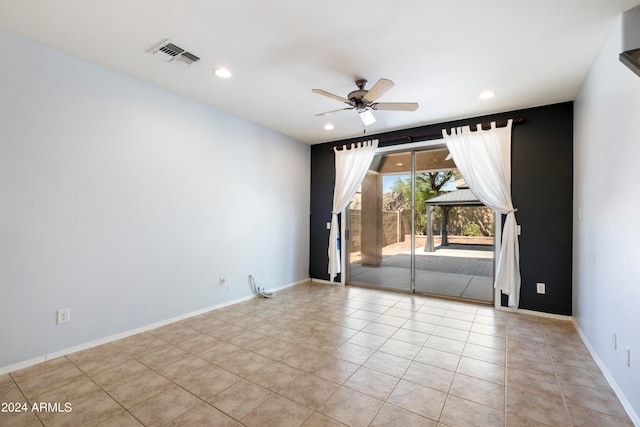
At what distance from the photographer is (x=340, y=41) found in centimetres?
236

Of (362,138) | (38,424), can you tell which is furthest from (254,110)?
(38,424)

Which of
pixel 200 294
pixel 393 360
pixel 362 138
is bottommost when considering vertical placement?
pixel 393 360

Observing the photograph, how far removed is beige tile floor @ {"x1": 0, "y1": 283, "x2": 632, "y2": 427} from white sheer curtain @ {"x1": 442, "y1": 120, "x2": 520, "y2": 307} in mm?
608

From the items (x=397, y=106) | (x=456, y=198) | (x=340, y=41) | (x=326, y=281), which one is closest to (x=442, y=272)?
(x=456, y=198)

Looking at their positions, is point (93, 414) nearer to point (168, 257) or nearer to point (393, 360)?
point (168, 257)

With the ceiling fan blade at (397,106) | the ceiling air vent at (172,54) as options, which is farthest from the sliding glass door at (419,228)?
the ceiling air vent at (172,54)

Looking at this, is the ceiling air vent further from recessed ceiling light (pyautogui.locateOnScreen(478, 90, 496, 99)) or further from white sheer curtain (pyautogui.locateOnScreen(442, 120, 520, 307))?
white sheer curtain (pyautogui.locateOnScreen(442, 120, 520, 307))

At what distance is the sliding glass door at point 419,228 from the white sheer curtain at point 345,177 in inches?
12.3

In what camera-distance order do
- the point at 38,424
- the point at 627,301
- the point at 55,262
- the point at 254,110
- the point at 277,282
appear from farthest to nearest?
1. the point at 277,282
2. the point at 254,110
3. the point at 55,262
4. the point at 627,301
5. the point at 38,424

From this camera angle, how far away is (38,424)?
171 centimetres

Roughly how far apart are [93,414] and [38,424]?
0.27 meters

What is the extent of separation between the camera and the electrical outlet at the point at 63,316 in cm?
252

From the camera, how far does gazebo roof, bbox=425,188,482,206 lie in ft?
15.0

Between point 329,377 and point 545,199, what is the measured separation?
136 inches
